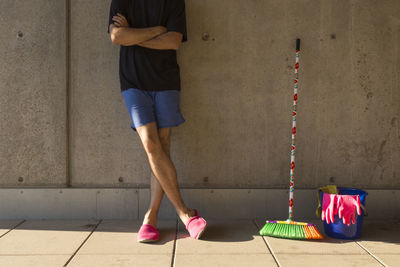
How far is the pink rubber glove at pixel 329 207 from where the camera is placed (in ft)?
9.93

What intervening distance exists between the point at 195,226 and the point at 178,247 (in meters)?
0.26

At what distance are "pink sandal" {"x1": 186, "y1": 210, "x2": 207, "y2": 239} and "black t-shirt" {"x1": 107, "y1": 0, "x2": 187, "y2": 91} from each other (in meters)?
1.05

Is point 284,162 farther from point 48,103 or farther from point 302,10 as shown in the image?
point 48,103

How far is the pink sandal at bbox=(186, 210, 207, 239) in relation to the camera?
2.98m

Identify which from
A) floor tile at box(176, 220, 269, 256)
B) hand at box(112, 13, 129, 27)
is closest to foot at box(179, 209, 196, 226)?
floor tile at box(176, 220, 269, 256)

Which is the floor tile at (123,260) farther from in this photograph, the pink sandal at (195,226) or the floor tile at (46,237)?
the pink sandal at (195,226)

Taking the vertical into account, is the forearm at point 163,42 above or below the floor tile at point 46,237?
above

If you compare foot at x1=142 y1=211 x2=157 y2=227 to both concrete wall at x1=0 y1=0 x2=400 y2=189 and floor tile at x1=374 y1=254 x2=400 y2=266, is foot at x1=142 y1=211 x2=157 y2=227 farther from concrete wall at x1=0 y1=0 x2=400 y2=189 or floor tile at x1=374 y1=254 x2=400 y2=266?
floor tile at x1=374 y1=254 x2=400 y2=266

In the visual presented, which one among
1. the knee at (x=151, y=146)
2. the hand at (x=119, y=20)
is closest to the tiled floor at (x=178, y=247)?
the knee at (x=151, y=146)

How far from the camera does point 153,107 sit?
3.14 m

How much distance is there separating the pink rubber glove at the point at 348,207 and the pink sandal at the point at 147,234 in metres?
1.40

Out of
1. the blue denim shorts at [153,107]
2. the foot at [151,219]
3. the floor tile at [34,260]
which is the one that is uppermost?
the blue denim shorts at [153,107]

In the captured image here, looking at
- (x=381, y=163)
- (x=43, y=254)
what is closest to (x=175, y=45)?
(x=43, y=254)

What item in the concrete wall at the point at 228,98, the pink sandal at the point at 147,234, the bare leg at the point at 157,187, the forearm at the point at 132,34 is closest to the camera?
the pink sandal at the point at 147,234
